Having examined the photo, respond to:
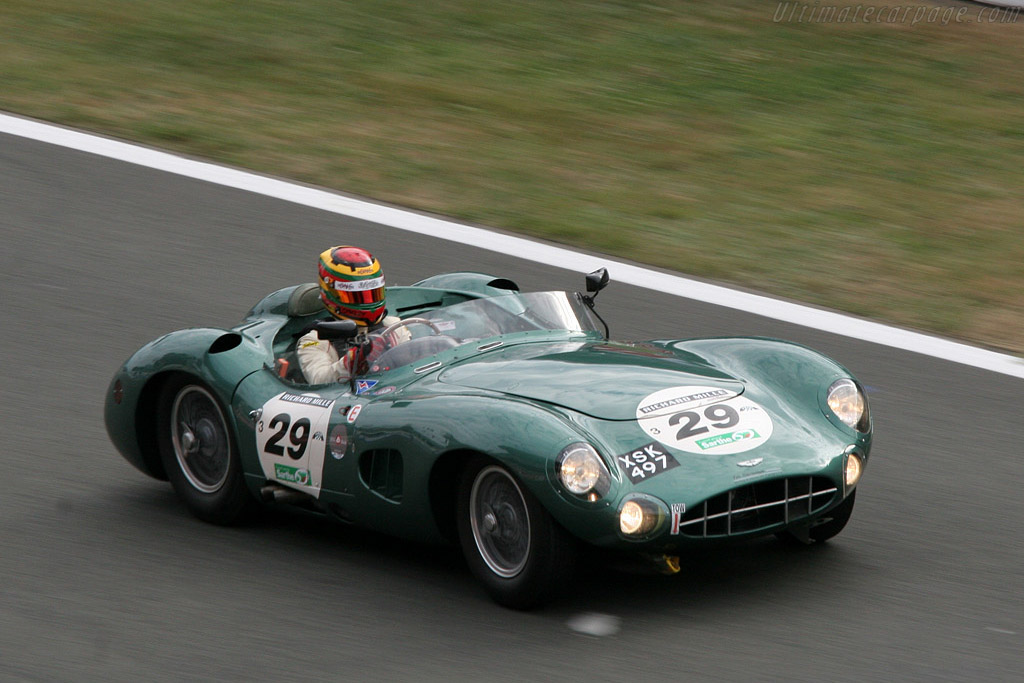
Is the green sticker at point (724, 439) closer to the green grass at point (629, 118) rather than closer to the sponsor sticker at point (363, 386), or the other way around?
the sponsor sticker at point (363, 386)

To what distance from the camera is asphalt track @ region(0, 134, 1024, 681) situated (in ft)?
16.2

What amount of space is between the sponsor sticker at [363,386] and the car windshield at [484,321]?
0.42 feet

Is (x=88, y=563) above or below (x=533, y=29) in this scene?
below

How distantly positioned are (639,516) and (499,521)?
1.92ft

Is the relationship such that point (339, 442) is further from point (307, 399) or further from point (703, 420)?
point (703, 420)

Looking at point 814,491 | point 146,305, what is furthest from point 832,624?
point 146,305

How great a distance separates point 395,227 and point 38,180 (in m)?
2.75

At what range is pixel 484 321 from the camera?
248 inches

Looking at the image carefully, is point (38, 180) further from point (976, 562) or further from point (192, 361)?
point (976, 562)

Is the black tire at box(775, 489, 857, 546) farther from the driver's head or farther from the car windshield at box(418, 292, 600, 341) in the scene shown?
the driver's head

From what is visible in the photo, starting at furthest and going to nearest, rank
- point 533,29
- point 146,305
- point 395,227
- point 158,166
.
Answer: point 533,29 → point 158,166 → point 395,227 → point 146,305

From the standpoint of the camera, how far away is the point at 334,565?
19.2 ft

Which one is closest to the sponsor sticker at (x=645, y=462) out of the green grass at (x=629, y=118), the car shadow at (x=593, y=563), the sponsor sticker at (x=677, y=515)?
the sponsor sticker at (x=677, y=515)

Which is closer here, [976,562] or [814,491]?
[814,491]
